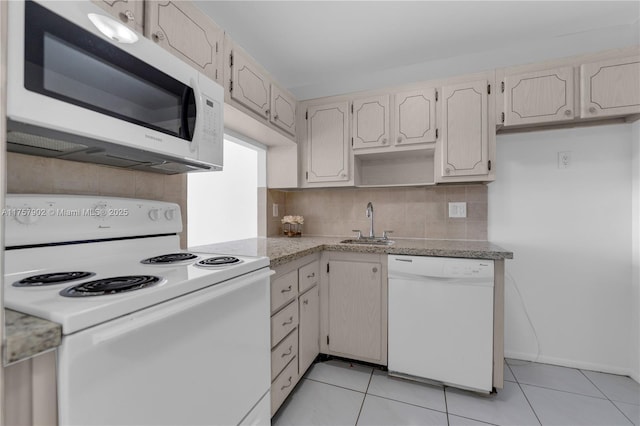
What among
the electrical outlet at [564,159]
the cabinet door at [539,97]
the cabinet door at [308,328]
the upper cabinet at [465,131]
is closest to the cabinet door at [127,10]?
the cabinet door at [308,328]

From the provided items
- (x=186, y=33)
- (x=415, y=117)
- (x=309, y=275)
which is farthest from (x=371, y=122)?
(x=186, y=33)

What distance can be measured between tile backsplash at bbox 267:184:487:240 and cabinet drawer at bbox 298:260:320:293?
68 cm

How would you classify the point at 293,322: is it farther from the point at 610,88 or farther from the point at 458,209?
the point at 610,88

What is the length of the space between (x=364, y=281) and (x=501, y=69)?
172 cm

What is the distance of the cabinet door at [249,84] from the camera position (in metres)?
1.57

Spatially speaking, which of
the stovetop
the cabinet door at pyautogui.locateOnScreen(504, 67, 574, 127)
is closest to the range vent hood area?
the stovetop

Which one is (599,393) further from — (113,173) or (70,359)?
(113,173)

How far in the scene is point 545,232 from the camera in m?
2.04

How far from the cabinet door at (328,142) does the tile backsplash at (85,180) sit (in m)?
1.11

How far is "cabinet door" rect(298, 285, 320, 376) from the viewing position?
1.71 metres

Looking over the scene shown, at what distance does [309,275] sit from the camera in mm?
1818

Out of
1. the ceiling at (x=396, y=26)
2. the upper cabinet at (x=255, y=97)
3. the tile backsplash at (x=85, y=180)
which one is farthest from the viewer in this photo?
the ceiling at (x=396, y=26)

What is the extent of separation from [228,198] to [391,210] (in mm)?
1370

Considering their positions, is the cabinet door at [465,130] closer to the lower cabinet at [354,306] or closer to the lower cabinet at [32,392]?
the lower cabinet at [354,306]
